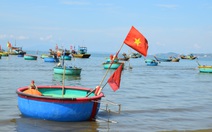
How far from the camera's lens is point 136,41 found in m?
13.0

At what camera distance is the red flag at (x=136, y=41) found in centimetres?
1286

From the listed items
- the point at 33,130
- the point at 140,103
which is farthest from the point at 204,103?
the point at 33,130

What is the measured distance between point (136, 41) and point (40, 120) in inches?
198

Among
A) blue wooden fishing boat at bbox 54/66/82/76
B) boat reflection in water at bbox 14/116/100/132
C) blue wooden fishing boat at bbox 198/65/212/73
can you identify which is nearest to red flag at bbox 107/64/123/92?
boat reflection in water at bbox 14/116/100/132

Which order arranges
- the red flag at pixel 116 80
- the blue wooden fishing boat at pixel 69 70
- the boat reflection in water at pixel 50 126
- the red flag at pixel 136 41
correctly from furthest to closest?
the blue wooden fishing boat at pixel 69 70 → the red flag at pixel 116 80 → the red flag at pixel 136 41 → the boat reflection in water at pixel 50 126

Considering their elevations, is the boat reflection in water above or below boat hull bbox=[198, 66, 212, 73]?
below

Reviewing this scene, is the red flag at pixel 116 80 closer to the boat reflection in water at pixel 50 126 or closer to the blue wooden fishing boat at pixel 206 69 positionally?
the boat reflection in water at pixel 50 126

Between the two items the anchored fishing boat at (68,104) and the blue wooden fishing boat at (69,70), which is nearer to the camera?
the anchored fishing boat at (68,104)

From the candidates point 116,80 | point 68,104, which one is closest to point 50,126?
point 68,104

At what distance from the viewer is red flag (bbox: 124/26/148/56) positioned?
12.9 metres

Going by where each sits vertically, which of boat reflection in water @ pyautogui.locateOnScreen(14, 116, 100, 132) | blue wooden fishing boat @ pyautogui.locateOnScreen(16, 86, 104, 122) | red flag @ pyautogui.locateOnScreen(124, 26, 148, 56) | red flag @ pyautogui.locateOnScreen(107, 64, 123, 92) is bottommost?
boat reflection in water @ pyautogui.locateOnScreen(14, 116, 100, 132)

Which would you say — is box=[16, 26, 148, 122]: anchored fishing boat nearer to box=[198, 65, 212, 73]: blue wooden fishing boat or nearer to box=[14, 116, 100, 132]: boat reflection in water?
box=[14, 116, 100, 132]: boat reflection in water

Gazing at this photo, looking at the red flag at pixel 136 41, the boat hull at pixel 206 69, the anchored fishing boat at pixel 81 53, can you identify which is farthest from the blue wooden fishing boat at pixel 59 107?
the anchored fishing boat at pixel 81 53

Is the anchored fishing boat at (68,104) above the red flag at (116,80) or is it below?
below
